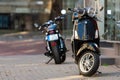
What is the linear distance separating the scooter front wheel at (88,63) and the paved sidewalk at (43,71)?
136 mm

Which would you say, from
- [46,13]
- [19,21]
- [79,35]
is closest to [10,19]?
[19,21]

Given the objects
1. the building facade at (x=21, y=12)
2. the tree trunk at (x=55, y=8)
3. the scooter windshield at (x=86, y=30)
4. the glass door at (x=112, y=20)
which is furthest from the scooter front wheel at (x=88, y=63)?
the building facade at (x=21, y=12)

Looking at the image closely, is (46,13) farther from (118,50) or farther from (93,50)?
(93,50)

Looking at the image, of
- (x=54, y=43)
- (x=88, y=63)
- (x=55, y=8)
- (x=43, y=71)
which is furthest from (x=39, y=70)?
(x=55, y=8)

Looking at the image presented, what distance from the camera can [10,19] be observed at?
26562 mm

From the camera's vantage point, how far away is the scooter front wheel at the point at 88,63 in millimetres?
9523

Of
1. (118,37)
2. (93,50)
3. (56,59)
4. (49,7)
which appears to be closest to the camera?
(93,50)

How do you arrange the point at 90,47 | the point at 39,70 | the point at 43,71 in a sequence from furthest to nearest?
the point at 39,70
the point at 43,71
the point at 90,47

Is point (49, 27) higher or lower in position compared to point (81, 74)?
higher

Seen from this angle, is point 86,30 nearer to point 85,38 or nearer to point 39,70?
point 85,38

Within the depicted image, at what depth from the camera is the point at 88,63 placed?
32.0 feet

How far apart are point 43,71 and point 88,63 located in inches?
56.1

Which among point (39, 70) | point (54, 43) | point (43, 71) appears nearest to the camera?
point (43, 71)

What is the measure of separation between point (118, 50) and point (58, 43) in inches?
65.1
